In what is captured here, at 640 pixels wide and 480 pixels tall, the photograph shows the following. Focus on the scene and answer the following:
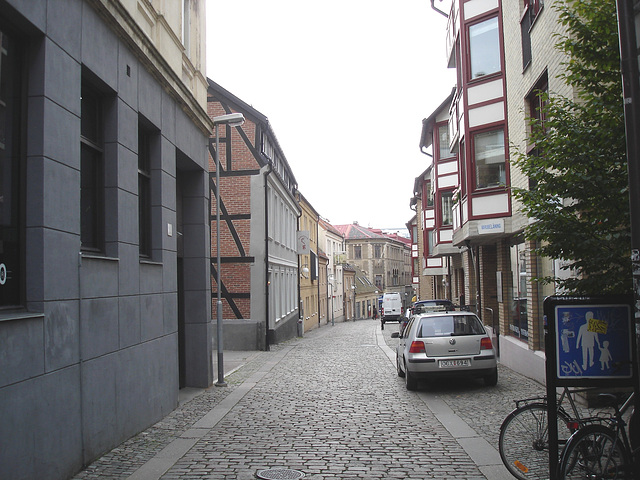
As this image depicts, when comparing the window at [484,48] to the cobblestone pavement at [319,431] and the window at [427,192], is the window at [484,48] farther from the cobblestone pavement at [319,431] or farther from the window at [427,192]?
the window at [427,192]

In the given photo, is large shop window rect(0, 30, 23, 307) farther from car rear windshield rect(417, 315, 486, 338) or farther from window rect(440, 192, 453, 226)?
window rect(440, 192, 453, 226)

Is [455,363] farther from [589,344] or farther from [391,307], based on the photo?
[391,307]

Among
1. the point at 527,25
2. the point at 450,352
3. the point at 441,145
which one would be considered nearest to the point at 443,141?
the point at 441,145

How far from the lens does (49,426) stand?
18.1 feet

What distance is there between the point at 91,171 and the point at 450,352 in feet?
23.7

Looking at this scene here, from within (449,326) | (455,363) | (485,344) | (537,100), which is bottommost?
(455,363)

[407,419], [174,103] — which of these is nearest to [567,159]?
[407,419]

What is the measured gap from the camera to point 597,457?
190 inches

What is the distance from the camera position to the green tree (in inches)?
231

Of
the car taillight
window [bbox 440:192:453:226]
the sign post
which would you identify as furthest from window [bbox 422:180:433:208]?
the sign post

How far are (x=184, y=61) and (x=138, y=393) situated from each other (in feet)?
20.7

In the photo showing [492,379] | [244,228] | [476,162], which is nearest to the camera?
[492,379]

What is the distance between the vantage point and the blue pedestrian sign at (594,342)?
501 cm

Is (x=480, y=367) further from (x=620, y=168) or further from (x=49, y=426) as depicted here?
(x=49, y=426)
